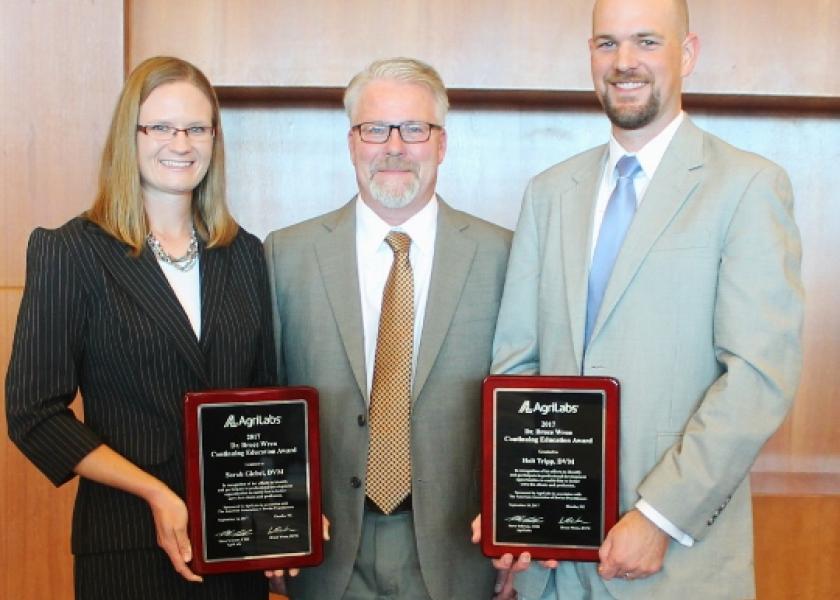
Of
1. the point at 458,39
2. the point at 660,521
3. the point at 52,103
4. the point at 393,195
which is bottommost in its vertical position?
the point at 660,521

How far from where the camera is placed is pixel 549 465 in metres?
1.99

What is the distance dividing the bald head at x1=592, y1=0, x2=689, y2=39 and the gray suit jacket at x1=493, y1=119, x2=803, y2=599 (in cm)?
21

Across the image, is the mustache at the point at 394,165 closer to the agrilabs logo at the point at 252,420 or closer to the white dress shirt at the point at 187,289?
the white dress shirt at the point at 187,289

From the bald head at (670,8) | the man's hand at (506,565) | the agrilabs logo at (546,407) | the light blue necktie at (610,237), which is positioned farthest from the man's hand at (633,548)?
the bald head at (670,8)

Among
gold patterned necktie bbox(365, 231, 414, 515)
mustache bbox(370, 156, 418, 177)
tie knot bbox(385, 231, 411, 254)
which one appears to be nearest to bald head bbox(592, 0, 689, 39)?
mustache bbox(370, 156, 418, 177)

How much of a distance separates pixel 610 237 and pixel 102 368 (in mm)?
1045

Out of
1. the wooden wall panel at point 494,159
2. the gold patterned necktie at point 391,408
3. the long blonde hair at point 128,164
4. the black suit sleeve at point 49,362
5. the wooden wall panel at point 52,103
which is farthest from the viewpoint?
the wooden wall panel at point 494,159

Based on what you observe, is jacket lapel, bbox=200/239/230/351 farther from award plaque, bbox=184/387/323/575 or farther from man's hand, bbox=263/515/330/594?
man's hand, bbox=263/515/330/594

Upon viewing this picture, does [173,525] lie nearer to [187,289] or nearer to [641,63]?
[187,289]

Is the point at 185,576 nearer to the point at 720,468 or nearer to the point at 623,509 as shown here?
the point at 623,509

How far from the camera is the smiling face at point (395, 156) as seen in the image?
235 cm

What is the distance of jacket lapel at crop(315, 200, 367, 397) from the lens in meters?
2.29

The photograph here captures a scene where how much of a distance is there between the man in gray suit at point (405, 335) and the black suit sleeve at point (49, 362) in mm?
516

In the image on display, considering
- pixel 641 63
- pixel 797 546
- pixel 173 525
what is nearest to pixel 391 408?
pixel 173 525
